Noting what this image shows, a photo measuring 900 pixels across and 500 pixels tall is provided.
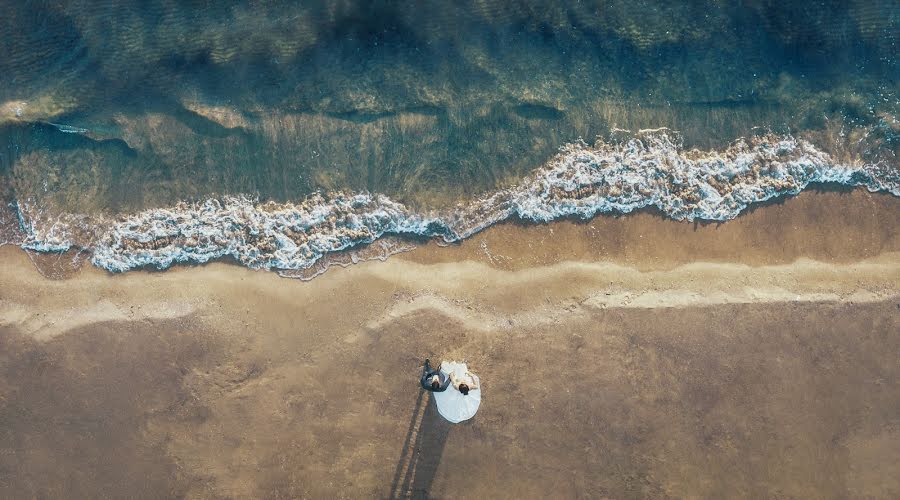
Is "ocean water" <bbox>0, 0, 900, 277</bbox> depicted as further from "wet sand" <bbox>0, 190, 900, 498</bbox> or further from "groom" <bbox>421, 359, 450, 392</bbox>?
"groom" <bbox>421, 359, 450, 392</bbox>

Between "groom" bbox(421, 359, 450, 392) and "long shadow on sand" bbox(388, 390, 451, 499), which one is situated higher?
"groom" bbox(421, 359, 450, 392)

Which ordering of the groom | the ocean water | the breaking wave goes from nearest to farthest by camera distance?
1. the groom
2. the ocean water
3. the breaking wave

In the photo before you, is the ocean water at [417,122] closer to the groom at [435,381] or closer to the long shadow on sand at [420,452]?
the groom at [435,381]

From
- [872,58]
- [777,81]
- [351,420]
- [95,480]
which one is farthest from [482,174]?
[95,480]

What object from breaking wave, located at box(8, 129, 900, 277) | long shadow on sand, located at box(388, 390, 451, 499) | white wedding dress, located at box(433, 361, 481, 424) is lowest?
long shadow on sand, located at box(388, 390, 451, 499)

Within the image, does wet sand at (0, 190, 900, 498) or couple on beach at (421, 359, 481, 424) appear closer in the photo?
couple on beach at (421, 359, 481, 424)

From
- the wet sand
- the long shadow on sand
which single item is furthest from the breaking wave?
the long shadow on sand

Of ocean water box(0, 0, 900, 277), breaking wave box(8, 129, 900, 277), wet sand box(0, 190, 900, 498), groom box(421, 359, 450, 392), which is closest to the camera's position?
groom box(421, 359, 450, 392)

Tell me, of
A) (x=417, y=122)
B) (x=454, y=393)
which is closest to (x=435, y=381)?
(x=454, y=393)

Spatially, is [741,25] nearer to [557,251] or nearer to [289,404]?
[557,251]
